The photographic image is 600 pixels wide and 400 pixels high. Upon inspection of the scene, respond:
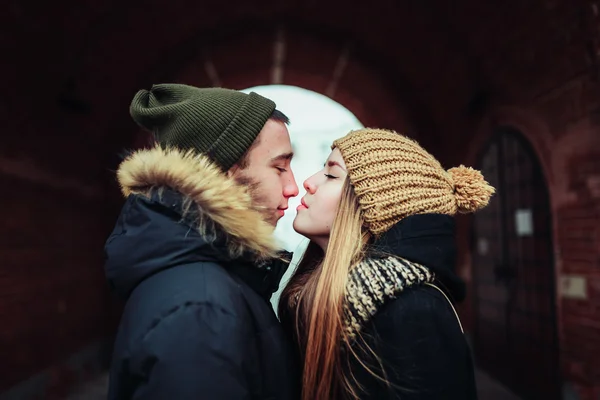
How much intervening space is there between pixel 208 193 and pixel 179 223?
0.11 m

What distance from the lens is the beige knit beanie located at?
1799mm

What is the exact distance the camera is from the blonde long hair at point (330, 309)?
1.60 m

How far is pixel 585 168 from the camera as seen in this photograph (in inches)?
155

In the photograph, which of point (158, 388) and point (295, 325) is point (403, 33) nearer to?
point (295, 325)

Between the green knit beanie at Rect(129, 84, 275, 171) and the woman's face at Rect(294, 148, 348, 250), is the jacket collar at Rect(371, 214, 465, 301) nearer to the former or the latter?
the woman's face at Rect(294, 148, 348, 250)

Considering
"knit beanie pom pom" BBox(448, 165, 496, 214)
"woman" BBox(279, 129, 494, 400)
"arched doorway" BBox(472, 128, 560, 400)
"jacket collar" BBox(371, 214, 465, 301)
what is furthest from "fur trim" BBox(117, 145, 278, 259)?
"arched doorway" BBox(472, 128, 560, 400)

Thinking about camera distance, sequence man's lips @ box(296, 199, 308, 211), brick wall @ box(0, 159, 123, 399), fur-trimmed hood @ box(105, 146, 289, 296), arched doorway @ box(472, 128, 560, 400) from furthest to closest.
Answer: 1. arched doorway @ box(472, 128, 560, 400)
2. brick wall @ box(0, 159, 123, 399)
3. man's lips @ box(296, 199, 308, 211)
4. fur-trimmed hood @ box(105, 146, 289, 296)

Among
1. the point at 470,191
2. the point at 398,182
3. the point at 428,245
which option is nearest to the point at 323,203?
the point at 398,182

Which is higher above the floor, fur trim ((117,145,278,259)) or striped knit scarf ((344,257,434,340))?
fur trim ((117,145,278,259))

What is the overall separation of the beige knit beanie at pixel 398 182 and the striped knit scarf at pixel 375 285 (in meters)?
0.19

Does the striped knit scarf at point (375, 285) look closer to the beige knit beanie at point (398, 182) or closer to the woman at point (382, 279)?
the woman at point (382, 279)

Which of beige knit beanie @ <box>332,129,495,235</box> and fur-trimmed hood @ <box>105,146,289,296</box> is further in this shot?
beige knit beanie @ <box>332,129,495,235</box>

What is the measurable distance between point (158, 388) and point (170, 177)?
514 millimetres

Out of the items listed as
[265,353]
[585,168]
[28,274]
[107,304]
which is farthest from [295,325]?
[107,304]
